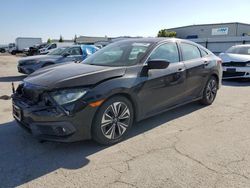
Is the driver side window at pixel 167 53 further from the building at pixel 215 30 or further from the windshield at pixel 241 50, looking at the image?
the building at pixel 215 30

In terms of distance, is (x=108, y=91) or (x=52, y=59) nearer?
(x=108, y=91)

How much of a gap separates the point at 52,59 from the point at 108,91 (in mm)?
7922

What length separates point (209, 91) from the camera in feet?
19.4

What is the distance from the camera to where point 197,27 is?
5384 centimetres

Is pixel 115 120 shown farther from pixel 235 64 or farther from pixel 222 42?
pixel 222 42

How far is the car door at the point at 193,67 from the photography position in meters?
5.11

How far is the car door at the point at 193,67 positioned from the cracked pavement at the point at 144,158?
2.55ft

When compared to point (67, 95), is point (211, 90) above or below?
below

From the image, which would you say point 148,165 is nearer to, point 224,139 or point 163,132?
point 163,132

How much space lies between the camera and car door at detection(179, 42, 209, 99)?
5.11m

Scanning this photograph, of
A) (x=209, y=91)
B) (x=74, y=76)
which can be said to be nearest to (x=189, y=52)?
(x=209, y=91)

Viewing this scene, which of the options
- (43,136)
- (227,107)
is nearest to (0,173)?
(43,136)

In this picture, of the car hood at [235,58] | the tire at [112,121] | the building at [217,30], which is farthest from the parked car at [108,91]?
the building at [217,30]

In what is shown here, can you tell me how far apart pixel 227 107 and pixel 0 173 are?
4906 mm
